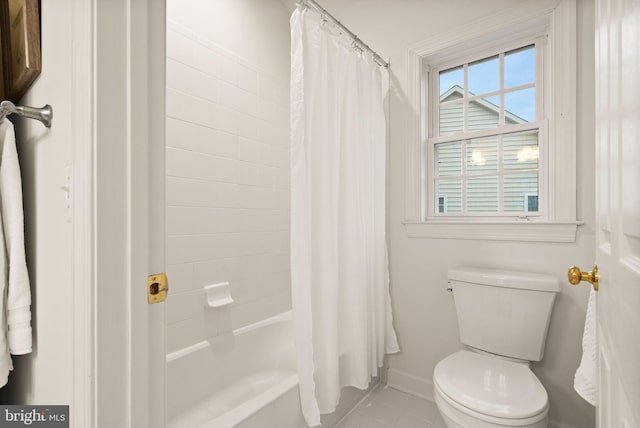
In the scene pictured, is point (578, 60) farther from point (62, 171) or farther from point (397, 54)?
point (62, 171)

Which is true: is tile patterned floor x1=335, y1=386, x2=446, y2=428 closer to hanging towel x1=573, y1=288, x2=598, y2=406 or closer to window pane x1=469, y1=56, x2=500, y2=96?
hanging towel x1=573, y1=288, x2=598, y2=406

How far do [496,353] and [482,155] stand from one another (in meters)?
1.10

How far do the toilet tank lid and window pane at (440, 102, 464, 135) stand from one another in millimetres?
889

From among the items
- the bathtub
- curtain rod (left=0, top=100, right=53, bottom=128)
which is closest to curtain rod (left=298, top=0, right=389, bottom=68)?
curtain rod (left=0, top=100, right=53, bottom=128)

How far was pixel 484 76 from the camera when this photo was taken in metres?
1.94

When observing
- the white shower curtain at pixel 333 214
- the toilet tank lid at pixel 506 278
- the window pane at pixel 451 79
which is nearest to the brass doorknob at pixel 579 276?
the toilet tank lid at pixel 506 278

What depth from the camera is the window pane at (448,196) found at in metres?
2.01

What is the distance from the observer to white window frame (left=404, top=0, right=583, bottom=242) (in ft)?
5.05

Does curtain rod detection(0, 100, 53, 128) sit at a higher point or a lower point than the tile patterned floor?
higher

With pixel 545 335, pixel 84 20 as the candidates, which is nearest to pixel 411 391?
pixel 545 335

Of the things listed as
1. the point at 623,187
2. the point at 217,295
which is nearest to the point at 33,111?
the point at 623,187

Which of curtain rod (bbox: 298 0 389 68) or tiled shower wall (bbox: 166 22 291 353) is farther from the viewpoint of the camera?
tiled shower wall (bbox: 166 22 291 353)

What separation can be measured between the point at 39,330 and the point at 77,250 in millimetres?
430

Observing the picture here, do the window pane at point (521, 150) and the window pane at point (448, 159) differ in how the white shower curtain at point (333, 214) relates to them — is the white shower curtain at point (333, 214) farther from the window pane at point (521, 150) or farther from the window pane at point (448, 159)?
the window pane at point (521, 150)
